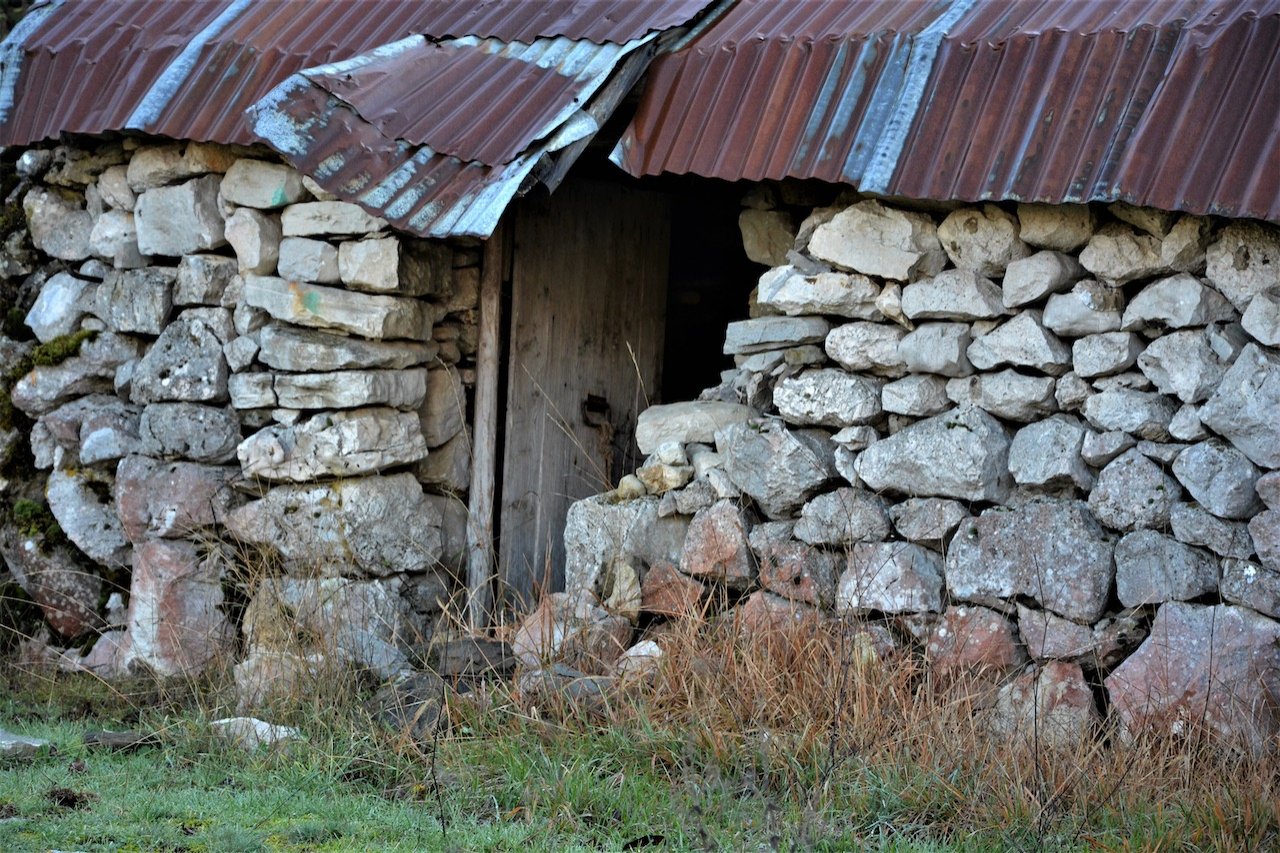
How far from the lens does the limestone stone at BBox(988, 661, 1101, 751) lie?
439 centimetres

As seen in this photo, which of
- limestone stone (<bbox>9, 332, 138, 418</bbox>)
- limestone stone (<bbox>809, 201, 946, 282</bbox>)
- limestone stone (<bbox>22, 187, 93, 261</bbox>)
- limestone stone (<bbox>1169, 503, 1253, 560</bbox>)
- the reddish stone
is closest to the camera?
limestone stone (<bbox>1169, 503, 1253, 560</bbox>)

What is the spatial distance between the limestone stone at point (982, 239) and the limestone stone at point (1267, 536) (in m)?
1.17

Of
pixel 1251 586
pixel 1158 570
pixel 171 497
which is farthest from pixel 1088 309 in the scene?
pixel 171 497

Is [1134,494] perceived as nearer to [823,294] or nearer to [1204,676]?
[1204,676]

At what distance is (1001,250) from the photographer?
4.77m

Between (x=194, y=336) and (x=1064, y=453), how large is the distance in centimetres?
351

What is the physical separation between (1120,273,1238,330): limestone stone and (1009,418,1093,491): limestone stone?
40 centimetres

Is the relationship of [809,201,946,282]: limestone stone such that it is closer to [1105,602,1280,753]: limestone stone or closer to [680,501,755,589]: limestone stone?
[680,501,755,589]: limestone stone

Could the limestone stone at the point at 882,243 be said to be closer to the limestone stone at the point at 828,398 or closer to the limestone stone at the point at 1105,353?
the limestone stone at the point at 828,398

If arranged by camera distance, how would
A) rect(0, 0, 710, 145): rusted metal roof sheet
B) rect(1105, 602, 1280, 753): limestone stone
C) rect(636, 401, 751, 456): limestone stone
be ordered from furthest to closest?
rect(0, 0, 710, 145): rusted metal roof sheet, rect(636, 401, 751, 456): limestone stone, rect(1105, 602, 1280, 753): limestone stone

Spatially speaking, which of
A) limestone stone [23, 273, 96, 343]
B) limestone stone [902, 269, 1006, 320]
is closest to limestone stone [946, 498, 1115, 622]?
limestone stone [902, 269, 1006, 320]

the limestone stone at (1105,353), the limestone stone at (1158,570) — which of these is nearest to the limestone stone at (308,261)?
the limestone stone at (1105,353)

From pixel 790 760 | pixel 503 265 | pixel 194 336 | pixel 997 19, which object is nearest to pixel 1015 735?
pixel 790 760

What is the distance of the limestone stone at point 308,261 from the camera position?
5.59m
